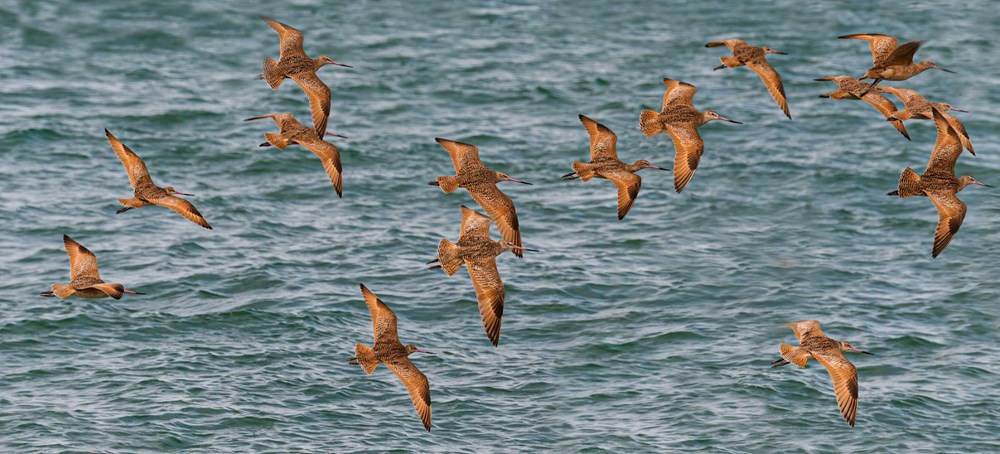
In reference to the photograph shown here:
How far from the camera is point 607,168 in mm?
22578

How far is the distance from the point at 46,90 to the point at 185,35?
5926 millimetres

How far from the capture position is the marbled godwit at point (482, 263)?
2147 cm

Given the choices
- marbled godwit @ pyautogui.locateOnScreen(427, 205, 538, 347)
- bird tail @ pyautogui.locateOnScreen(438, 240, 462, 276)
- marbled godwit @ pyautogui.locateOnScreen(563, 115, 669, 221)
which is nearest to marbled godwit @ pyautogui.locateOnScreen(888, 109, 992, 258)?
marbled godwit @ pyautogui.locateOnScreen(563, 115, 669, 221)

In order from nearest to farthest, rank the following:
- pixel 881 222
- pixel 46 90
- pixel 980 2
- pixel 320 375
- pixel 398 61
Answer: pixel 320 375 → pixel 881 222 → pixel 46 90 → pixel 398 61 → pixel 980 2

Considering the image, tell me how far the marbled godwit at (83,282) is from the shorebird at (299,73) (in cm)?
349

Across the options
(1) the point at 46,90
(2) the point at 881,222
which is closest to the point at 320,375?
(2) the point at 881,222

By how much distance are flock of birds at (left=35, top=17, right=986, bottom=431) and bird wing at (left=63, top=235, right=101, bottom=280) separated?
0.05 feet

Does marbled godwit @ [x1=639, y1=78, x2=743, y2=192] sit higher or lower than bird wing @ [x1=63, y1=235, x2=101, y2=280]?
higher

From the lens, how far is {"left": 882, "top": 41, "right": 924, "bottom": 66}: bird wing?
20.5 meters

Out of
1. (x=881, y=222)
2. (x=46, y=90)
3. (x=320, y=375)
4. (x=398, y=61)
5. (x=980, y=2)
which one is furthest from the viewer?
(x=980, y=2)

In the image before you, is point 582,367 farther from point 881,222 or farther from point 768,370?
point 881,222

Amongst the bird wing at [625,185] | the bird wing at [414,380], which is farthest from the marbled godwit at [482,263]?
the bird wing at [625,185]

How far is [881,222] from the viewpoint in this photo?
36.1 m

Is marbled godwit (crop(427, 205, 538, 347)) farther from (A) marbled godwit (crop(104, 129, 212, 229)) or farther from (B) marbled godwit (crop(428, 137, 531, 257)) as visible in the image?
(A) marbled godwit (crop(104, 129, 212, 229))
